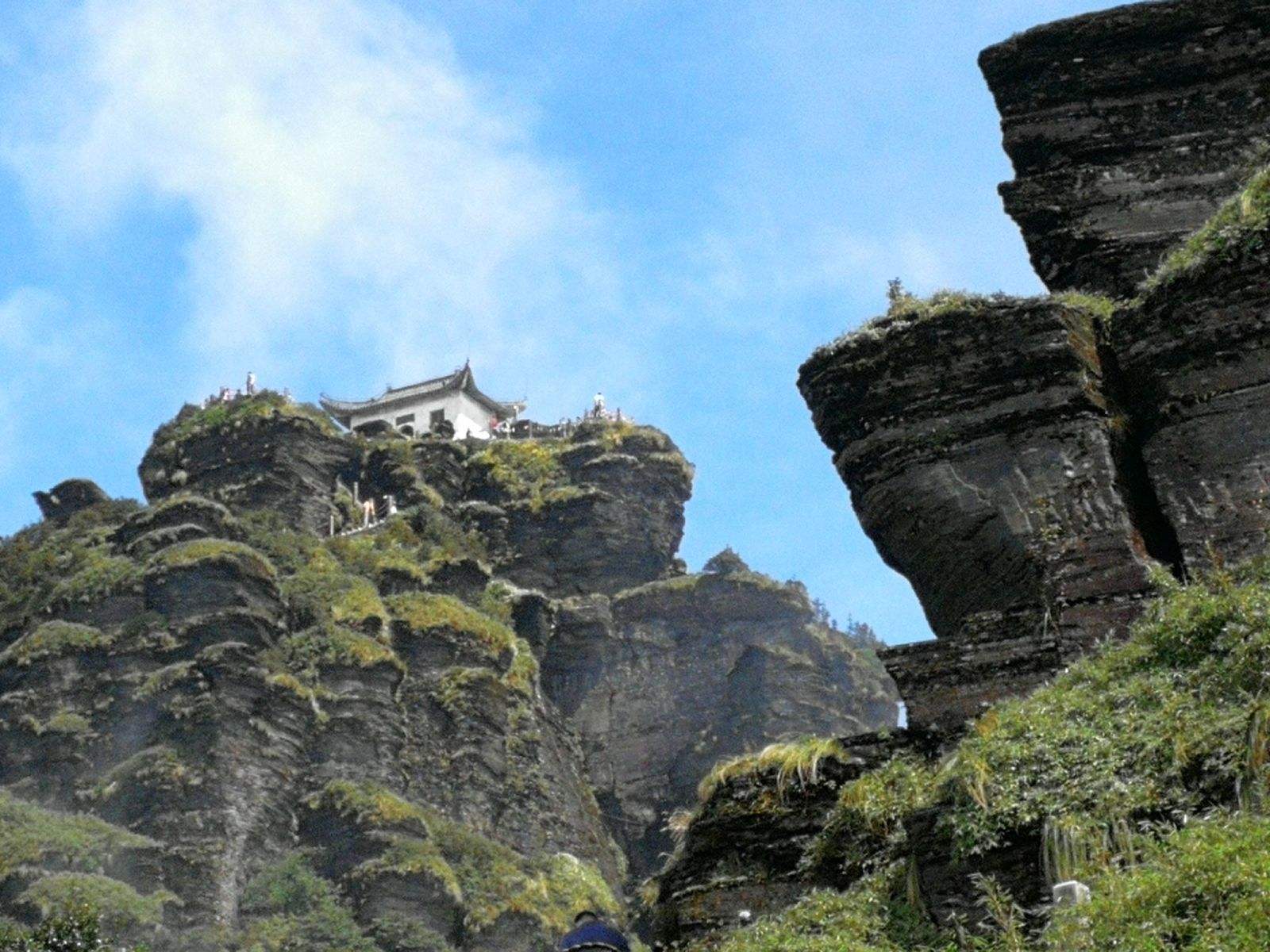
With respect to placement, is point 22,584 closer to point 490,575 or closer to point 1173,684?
point 490,575

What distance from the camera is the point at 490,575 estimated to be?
82188 mm

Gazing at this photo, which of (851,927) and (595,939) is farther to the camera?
(851,927)

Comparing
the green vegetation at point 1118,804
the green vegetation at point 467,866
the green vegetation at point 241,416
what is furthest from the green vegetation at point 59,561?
the green vegetation at point 1118,804

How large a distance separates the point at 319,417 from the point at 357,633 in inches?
584

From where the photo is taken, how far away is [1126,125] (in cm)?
2173

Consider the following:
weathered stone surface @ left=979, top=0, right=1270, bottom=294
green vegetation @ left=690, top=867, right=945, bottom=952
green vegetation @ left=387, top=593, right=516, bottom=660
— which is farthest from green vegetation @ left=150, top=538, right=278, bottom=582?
green vegetation @ left=690, top=867, right=945, bottom=952

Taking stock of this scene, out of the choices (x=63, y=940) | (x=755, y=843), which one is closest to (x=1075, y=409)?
(x=755, y=843)

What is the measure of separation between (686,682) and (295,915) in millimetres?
25819

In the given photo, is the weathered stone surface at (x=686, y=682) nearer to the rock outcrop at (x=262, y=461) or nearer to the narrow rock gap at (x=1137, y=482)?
the rock outcrop at (x=262, y=461)

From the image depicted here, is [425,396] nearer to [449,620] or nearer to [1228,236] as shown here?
[449,620]

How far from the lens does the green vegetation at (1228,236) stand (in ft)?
59.7

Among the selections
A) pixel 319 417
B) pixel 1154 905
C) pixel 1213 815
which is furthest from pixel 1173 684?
pixel 319 417

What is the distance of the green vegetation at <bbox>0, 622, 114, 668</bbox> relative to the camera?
6988 centimetres

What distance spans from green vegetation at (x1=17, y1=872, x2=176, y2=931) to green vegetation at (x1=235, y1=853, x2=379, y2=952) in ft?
9.74
